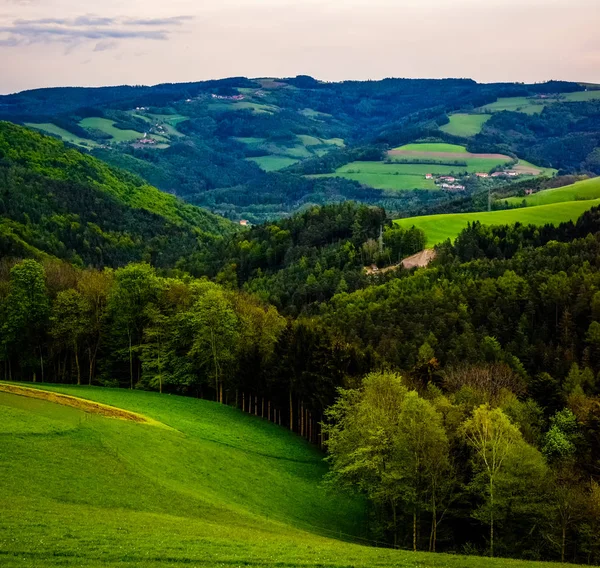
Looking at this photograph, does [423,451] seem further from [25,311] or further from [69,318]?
[25,311]

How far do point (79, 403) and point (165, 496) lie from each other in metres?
23.0

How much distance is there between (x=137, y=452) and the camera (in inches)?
2210

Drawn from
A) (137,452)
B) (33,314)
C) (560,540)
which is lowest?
(560,540)

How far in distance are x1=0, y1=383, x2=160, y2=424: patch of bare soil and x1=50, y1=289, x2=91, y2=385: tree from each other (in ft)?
70.6

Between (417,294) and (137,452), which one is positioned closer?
(137,452)

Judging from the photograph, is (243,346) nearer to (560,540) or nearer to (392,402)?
(392,402)

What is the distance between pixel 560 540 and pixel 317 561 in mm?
20997

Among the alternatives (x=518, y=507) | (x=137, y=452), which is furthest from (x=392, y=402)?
(x=137, y=452)

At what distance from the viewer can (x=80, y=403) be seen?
68250 millimetres

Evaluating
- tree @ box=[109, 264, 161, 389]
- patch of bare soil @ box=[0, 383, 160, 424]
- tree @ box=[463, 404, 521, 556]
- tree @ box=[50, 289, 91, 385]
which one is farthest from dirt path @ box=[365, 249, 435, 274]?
tree @ box=[463, 404, 521, 556]

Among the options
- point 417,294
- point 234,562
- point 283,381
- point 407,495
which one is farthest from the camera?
point 417,294

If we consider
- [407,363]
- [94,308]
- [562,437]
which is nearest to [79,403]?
[94,308]

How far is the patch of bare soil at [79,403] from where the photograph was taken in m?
67.0

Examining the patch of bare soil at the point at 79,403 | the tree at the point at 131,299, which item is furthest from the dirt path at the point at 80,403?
the tree at the point at 131,299
